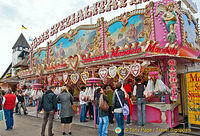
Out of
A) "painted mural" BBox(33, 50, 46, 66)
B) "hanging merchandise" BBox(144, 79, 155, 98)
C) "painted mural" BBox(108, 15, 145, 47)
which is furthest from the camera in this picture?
"painted mural" BBox(33, 50, 46, 66)

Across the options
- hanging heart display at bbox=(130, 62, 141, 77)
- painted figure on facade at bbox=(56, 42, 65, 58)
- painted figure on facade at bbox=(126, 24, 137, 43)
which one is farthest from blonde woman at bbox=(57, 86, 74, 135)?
painted figure on facade at bbox=(56, 42, 65, 58)

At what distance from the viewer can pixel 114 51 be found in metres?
7.79

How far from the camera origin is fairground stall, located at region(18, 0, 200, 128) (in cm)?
716

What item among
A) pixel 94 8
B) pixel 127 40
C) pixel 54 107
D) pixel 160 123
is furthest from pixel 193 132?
pixel 94 8

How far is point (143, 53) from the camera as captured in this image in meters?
6.69

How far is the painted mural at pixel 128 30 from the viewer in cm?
995

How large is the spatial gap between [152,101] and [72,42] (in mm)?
9173

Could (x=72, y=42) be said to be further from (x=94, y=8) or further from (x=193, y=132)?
(x=193, y=132)

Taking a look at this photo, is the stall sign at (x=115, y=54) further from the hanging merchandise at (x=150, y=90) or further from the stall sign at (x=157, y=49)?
the hanging merchandise at (x=150, y=90)

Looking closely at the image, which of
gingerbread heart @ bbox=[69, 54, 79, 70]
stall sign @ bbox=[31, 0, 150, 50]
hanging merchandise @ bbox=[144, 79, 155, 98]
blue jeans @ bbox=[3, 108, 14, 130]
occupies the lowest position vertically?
blue jeans @ bbox=[3, 108, 14, 130]

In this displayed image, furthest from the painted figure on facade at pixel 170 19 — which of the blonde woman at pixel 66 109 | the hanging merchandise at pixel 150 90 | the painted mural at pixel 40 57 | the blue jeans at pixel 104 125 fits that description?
the painted mural at pixel 40 57

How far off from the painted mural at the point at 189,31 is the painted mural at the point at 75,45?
21.2 feet

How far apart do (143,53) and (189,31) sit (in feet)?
16.5

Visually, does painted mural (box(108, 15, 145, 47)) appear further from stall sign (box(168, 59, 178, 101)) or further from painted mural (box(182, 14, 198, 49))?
stall sign (box(168, 59, 178, 101))
